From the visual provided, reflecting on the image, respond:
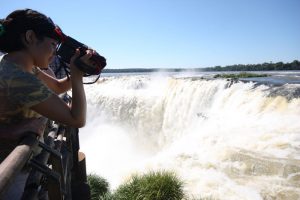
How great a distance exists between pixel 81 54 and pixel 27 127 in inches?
19.5

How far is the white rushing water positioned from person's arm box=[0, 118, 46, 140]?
5.51 m

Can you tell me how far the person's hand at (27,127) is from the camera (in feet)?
5.35

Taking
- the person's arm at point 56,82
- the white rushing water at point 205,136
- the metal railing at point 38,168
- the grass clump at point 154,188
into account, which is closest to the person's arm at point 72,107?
the metal railing at point 38,168

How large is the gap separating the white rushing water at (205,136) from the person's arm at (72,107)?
17.7ft

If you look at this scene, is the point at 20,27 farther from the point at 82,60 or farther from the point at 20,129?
the point at 20,129

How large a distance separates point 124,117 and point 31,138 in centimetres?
2300

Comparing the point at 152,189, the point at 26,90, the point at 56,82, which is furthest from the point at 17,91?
the point at 152,189

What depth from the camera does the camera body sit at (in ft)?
6.10

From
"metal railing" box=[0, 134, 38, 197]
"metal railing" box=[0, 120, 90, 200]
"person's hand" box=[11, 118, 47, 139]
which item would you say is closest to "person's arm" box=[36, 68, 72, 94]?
"metal railing" box=[0, 120, 90, 200]

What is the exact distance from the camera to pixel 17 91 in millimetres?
1615

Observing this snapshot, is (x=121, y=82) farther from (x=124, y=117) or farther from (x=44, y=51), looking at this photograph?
(x=44, y=51)

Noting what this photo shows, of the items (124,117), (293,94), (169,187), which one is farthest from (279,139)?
(124,117)

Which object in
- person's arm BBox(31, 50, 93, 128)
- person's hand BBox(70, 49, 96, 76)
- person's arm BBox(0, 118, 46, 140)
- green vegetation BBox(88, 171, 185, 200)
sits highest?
person's hand BBox(70, 49, 96, 76)

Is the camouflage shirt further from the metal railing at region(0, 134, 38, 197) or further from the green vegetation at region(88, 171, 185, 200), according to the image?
the green vegetation at region(88, 171, 185, 200)
